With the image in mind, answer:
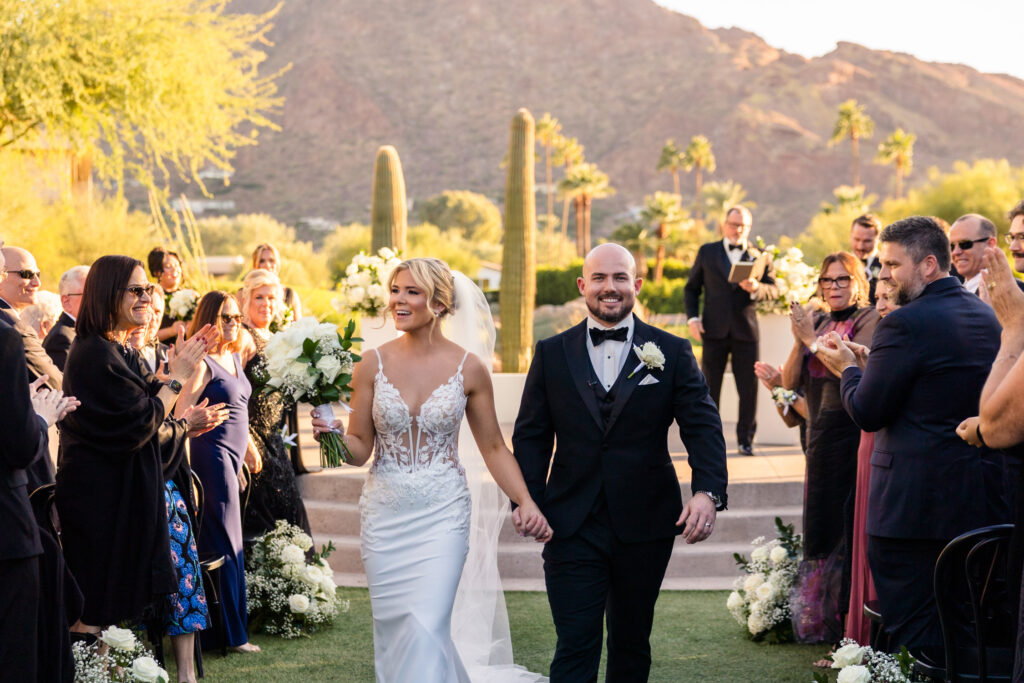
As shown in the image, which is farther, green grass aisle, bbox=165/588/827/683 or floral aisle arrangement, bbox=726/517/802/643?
floral aisle arrangement, bbox=726/517/802/643

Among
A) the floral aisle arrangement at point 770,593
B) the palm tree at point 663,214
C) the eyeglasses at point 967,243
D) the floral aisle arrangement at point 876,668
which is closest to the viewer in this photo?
the floral aisle arrangement at point 876,668

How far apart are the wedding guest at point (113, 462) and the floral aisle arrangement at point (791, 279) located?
6.80 meters

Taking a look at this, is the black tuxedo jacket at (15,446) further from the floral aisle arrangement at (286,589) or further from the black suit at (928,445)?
the black suit at (928,445)

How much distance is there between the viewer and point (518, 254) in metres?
18.2

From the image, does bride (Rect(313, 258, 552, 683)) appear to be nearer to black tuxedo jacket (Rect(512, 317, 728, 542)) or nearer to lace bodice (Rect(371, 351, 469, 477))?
lace bodice (Rect(371, 351, 469, 477))

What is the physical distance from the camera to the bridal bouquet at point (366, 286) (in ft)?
35.9

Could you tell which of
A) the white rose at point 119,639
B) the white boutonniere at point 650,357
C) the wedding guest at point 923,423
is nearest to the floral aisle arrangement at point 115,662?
the white rose at point 119,639

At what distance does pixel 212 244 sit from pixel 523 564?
4940cm

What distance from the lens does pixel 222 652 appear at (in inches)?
247

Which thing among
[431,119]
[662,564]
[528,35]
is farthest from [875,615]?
[528,35]

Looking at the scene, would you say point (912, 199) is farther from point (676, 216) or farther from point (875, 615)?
point (875, 615)

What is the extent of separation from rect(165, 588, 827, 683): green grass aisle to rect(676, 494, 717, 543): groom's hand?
192 centimetres

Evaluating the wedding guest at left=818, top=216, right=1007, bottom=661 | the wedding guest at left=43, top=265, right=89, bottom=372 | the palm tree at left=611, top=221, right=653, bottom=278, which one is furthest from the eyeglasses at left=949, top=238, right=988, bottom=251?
the palm tree at left=611, top=221, right=653, bottom=278

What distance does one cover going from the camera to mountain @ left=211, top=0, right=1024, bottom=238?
339 ft
